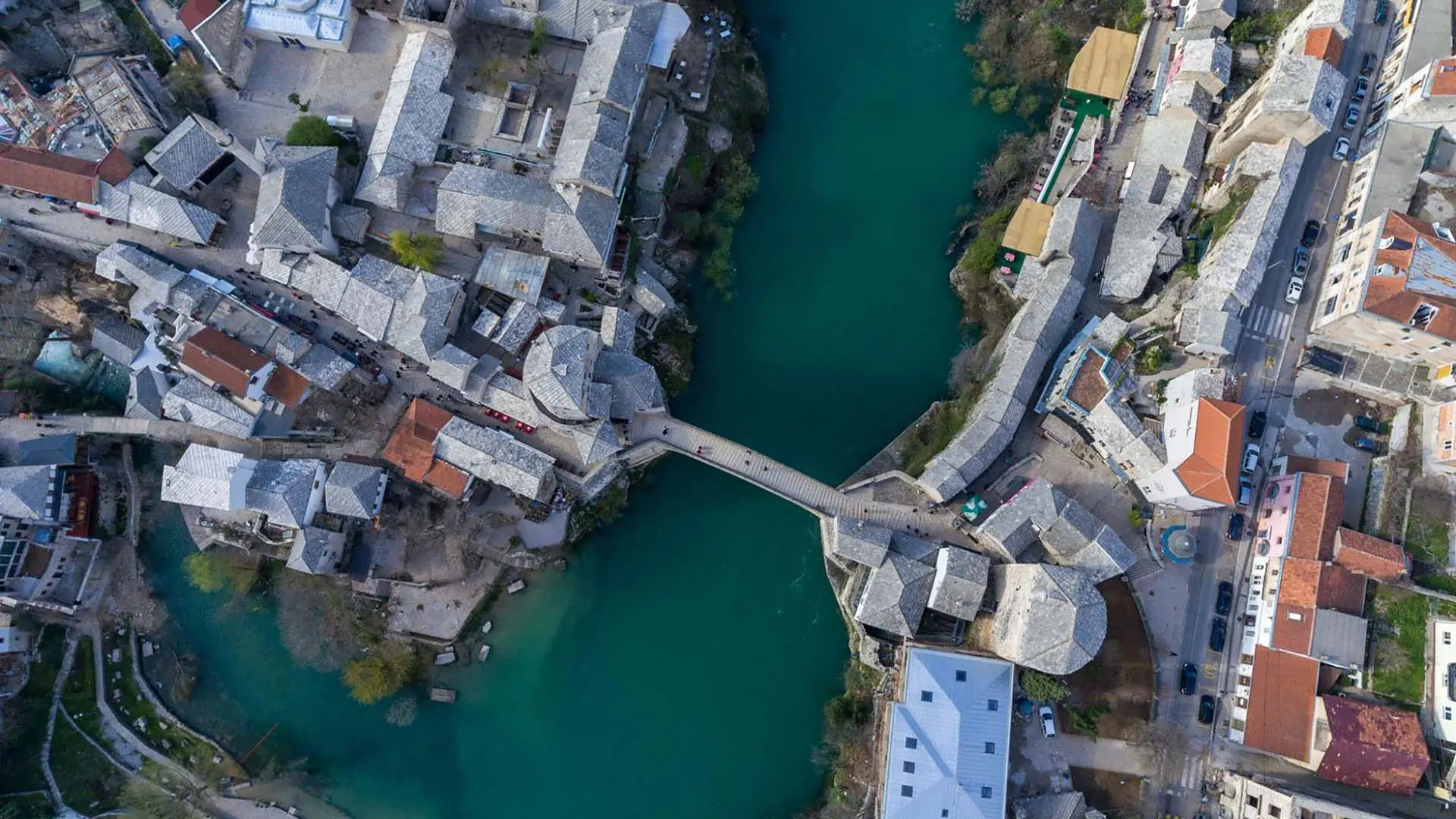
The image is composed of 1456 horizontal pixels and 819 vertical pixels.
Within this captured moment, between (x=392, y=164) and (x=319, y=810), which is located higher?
(x=392, y=164)

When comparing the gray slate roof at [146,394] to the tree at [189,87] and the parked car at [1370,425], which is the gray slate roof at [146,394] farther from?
the parked car at [1370,425]

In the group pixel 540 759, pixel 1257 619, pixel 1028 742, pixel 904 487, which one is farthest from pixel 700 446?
pixel 1257 619

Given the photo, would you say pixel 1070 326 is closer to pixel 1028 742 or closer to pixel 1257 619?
pixel 1257 619

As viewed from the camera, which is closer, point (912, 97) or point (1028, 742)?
point (1028, 742)

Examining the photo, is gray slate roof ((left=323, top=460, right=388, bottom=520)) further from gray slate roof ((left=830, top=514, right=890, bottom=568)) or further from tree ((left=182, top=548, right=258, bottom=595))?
gray slate roof ((left=830, top=514, right=890, bottom=568))

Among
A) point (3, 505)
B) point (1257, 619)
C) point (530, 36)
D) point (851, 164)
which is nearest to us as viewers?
point (1257, 619)

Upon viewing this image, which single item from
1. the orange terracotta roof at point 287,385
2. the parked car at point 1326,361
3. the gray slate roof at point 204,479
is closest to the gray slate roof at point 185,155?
the orange terracotta roof at point 287,385
